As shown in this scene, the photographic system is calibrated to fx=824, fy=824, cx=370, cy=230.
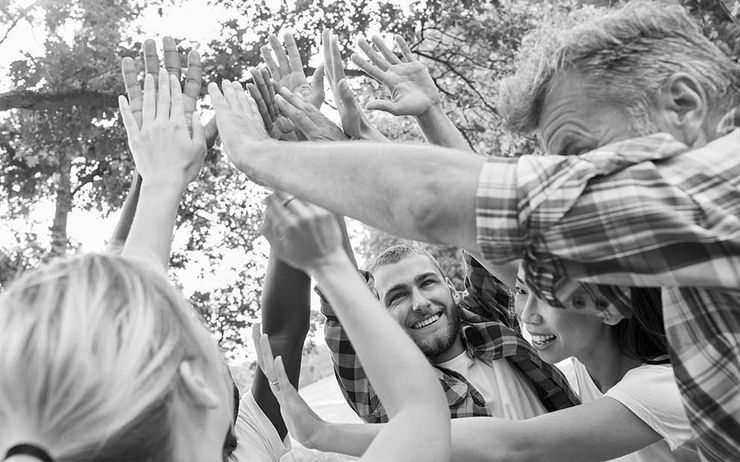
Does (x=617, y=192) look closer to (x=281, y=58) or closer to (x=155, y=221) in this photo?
(x=155, y=221)

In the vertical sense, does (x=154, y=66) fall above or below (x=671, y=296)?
above

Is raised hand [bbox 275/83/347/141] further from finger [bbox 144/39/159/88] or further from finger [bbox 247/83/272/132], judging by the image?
finger [bbox 144/39/159/88]

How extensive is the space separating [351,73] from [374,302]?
6.58 meters

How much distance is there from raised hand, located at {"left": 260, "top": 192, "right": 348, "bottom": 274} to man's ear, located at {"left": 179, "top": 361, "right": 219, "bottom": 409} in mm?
358

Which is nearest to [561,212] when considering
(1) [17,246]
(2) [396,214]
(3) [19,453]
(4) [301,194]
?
(2) [396,214]

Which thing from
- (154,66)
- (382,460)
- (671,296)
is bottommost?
(382,460)

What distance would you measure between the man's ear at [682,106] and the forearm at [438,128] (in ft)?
3.12

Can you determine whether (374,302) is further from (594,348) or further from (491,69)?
(491,69)

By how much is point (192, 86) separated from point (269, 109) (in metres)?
0.26

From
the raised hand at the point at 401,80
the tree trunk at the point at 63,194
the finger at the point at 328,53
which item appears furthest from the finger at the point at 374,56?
the tree trunk at the point at 63,194

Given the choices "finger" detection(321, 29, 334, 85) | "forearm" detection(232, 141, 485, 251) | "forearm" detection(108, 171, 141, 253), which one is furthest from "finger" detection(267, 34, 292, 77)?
"forearm" detection(232, 141, 485, 251)

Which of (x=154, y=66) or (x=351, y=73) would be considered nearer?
(x=154, y=66)

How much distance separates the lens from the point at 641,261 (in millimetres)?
1205

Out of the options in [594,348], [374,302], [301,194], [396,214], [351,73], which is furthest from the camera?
[351,73]
